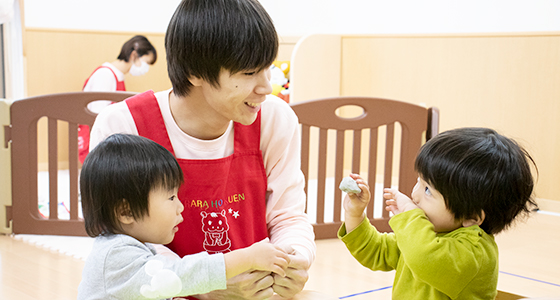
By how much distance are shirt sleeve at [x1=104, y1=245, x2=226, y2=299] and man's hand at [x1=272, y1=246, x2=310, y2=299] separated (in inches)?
4.2

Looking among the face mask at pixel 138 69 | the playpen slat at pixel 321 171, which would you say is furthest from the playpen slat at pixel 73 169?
the face mask at pixel 138 69

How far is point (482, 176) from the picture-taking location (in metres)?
0.97

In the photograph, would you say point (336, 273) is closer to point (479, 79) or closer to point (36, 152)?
point (36, 152)

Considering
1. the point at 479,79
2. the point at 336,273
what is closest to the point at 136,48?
the point at 479,79

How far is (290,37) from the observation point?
4.46m

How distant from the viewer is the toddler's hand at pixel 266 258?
2.85 ft

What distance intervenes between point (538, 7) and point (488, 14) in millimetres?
324

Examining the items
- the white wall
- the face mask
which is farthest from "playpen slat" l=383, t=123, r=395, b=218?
the face mask

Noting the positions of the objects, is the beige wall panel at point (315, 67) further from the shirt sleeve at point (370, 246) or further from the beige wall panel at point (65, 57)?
the shirt sleeve at point (370, 246)

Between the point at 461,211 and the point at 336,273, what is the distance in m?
1.04

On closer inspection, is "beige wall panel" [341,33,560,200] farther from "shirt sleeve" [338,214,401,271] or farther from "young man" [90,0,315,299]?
"young man" [90,0,315,299]

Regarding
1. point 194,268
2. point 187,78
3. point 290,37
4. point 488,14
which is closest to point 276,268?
point 194,268

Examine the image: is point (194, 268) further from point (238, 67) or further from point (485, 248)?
point (485, 248)

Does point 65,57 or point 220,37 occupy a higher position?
point 220,37
